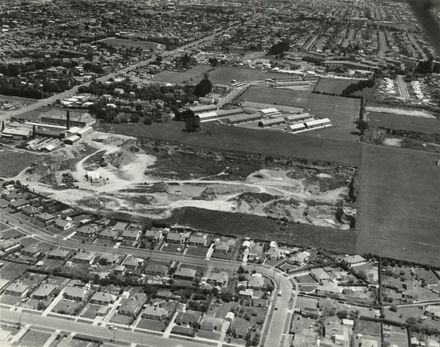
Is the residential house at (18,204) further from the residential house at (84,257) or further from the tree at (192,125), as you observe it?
the tree at (192,125)

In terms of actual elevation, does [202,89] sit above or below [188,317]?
above

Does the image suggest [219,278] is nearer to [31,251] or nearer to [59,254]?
[59,254]

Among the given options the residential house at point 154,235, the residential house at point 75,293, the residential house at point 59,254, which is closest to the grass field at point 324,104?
the residential house at point 154,235

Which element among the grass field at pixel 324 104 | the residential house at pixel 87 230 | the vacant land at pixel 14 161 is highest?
the grass field at pixel 324 104

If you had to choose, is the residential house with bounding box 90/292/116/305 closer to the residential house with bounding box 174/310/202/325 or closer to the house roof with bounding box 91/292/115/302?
the house roof with bounding box 91/292/115/302

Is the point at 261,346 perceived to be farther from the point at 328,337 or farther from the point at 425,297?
the point at 425,297

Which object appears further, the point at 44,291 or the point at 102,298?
the point at 44,291

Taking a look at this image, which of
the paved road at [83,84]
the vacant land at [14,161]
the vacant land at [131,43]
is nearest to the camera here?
the vacant land at [14,161]

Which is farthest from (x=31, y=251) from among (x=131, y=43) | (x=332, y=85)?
(x=131, y=43)
